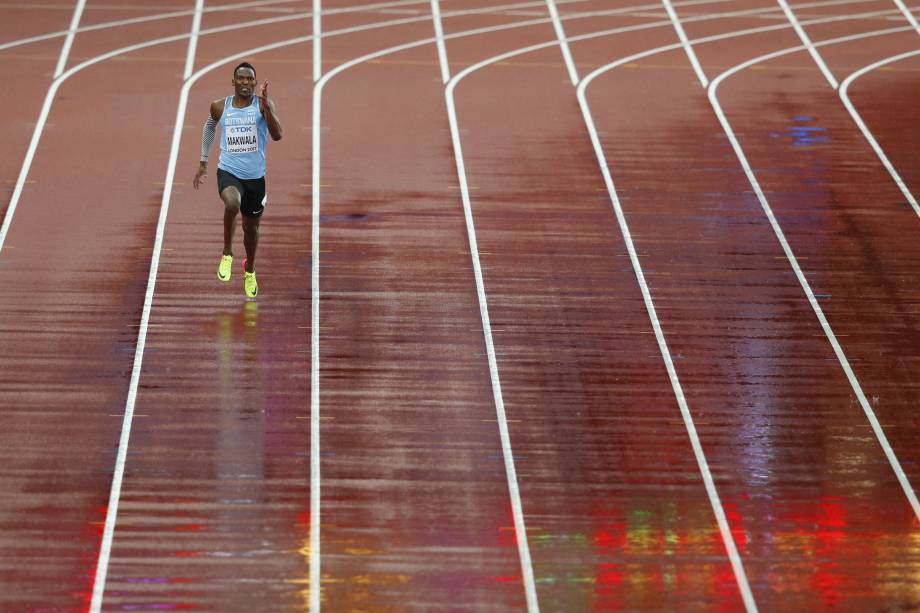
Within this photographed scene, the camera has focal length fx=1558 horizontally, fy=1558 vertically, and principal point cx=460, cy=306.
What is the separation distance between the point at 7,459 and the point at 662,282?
476 cm

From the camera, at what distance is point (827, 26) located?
17.7 m

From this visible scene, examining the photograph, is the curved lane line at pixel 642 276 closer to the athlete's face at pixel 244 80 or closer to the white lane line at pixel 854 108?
the white lane line at pixel 854 108

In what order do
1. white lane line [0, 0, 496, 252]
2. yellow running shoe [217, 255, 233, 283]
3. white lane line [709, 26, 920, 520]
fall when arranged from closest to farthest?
white lane line [709, 26, 920, 520] < yellow running shoe [217, 255, 233, 283] < white lane line [0, 0, 496, 252]

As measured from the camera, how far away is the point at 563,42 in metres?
16.8

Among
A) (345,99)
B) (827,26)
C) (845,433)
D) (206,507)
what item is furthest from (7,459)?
(827,26)

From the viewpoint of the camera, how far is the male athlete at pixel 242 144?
31.3 feet

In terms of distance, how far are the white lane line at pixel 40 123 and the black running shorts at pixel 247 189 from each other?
220 cm

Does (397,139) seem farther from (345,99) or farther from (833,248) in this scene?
(833,248)

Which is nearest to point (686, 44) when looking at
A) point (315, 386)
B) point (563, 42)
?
point (563, 42)

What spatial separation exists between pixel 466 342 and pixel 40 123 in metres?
5.63

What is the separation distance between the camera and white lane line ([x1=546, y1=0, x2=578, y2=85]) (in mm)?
15727

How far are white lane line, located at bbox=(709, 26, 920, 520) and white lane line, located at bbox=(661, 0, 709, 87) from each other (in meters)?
0.17

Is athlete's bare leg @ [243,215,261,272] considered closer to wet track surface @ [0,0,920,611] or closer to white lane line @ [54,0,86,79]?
wet track surface @ [0,0,920,611]

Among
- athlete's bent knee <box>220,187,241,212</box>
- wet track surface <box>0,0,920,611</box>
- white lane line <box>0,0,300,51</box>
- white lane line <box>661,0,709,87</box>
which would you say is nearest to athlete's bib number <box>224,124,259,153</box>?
athlete's bent knee <box>220,187,241,212</box>
